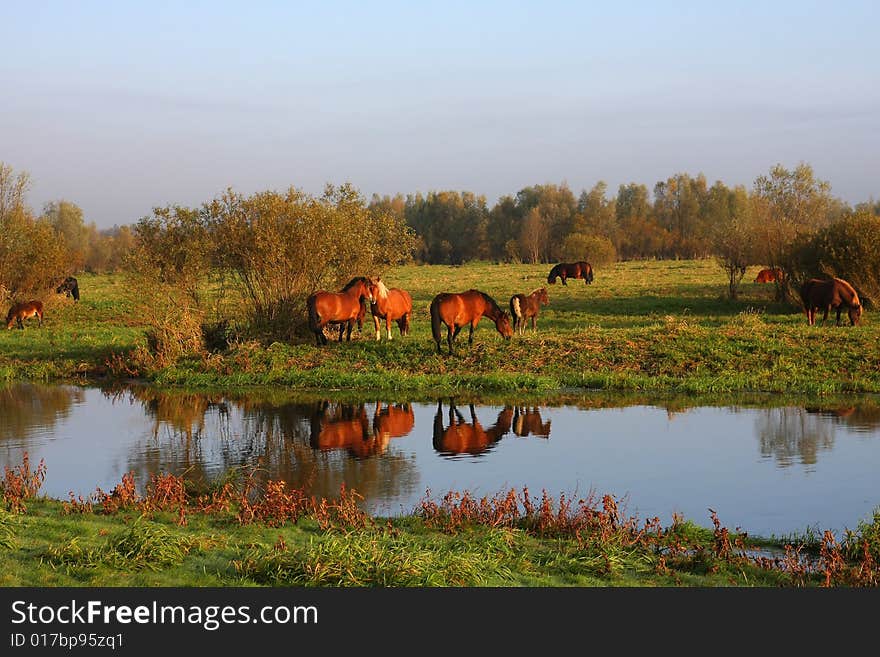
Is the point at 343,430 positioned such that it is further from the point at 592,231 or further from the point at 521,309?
the point at 592,231

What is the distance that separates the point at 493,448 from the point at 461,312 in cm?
767

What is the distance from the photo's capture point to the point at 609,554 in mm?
7641

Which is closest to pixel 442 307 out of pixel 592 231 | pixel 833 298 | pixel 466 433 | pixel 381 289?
pixel 381 289

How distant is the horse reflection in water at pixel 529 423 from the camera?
14.2 metres

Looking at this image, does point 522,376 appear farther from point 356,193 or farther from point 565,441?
point 356,193

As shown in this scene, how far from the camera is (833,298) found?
23078 mm

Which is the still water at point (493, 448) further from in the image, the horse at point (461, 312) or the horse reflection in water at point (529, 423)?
the horse at point (461, 312)

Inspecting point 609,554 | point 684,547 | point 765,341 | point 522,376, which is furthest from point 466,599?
point 765,341

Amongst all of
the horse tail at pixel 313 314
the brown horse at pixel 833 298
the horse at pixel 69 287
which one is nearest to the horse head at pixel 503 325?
the horse tail at pixel 313 314

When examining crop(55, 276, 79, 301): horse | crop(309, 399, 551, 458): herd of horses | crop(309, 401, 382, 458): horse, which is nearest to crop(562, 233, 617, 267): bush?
crop(55, 276, 79, 301): horse

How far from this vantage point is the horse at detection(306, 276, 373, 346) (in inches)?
801

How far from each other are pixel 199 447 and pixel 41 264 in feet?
67.6

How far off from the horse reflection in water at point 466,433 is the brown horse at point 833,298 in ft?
37.0

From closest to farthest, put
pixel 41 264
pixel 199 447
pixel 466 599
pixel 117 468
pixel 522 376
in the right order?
pixel 466 599
pixel 117 468
pixel 199 447
pixel 522 376
pixel 41 264
